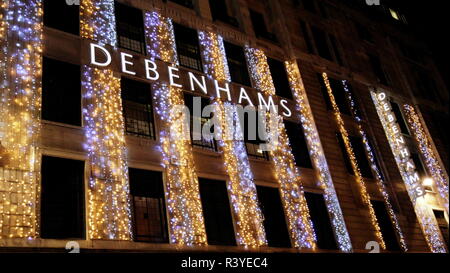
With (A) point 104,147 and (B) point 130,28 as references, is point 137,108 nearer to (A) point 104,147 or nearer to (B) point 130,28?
(A) point 104,147

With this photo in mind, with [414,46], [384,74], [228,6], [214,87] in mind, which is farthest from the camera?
[414,46]

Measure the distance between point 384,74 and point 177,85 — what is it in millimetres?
14379

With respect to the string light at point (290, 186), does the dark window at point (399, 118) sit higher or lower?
higher

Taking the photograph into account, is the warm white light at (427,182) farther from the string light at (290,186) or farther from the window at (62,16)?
the window at (62,16)

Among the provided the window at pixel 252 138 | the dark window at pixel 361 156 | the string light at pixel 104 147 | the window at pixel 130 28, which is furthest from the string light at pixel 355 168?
the string light at pixel 104 147

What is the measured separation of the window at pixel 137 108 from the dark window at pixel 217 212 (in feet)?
7.50

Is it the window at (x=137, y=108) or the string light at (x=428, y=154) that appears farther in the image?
the string light at (x=428, y=154)

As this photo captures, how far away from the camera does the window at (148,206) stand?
34.7ft

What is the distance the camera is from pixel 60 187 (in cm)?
991

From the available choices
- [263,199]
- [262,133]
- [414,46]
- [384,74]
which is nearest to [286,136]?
[262,133]

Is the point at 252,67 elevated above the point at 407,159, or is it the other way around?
the point at 252,67

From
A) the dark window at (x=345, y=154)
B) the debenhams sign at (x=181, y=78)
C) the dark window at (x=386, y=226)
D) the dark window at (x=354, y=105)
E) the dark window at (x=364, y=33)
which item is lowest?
the dark window at (x=386, y=226)
